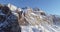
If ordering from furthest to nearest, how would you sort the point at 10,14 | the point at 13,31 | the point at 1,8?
the point at 1,8, the point at 10,14, the point at 13,31

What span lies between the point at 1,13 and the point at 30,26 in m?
2.63

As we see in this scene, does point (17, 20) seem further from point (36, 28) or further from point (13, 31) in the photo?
point (36, 28)

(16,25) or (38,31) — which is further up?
(16,25)

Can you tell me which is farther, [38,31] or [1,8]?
[38,31]

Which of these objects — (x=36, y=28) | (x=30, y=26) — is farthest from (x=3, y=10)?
(x=36, y=28)

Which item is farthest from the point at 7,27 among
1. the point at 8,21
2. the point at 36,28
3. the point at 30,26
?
the point at 36,28

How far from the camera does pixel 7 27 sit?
10.9 m

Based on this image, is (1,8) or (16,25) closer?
(16,25)

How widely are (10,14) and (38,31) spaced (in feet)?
11.3

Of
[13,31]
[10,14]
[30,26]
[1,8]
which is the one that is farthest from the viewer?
[30,26]

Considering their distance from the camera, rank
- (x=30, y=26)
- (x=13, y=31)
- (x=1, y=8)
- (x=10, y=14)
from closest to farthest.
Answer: (x=13, y=31) < (x=10, y=14) < (x=1, y=8) < (x=30, y=26)

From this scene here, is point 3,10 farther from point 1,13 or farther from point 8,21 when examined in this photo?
point 8,21

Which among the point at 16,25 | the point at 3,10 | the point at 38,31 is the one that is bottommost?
the point at 38,31

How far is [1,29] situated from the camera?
10.9 m
